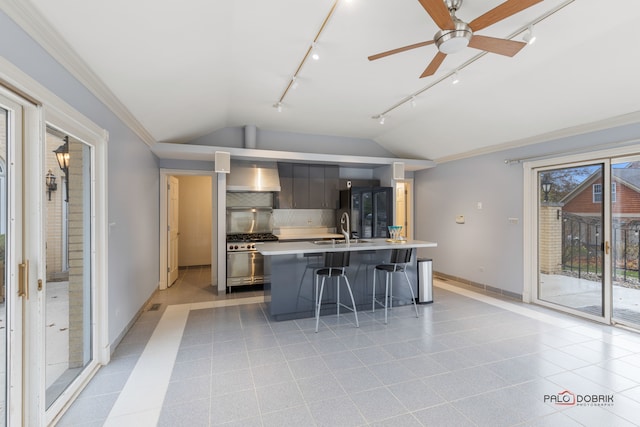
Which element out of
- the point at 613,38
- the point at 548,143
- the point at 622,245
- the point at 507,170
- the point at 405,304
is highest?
the point at 613,38

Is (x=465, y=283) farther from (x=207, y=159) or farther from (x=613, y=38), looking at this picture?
(x=207, y=159)

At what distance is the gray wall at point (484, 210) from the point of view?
4289mm

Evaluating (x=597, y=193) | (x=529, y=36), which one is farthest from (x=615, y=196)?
(x=529, y=36)

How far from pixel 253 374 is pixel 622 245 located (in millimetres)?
4343

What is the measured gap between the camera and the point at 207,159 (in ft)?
17.1

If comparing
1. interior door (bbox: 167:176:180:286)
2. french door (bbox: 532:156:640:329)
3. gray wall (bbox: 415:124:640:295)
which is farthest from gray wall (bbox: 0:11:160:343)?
french door (bbox: 532:156:640:329)

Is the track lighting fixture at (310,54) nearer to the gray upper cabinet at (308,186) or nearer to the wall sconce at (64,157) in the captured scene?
the gray upper cabinet at (308,186)

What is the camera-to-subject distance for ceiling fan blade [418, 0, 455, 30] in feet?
5.48

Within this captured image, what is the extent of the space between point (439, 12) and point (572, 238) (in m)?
3.86

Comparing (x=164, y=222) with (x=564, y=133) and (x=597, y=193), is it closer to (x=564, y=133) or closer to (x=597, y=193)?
(x=564, y=133)

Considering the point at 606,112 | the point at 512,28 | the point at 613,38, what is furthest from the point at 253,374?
the point at 606,112

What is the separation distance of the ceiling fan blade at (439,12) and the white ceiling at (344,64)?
445mm

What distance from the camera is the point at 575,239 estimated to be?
4.02 metres

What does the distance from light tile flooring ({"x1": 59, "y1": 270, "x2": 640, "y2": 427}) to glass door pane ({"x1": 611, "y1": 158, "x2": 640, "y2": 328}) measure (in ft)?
1.09
